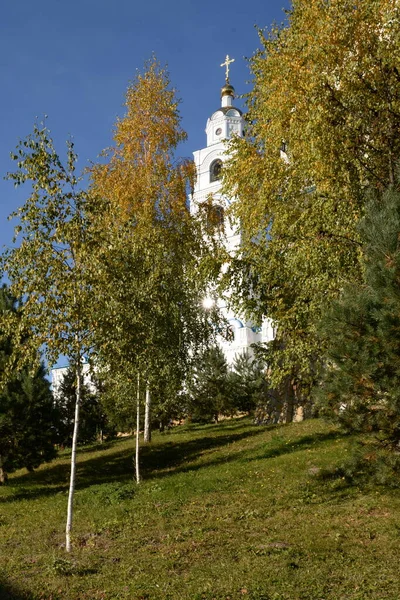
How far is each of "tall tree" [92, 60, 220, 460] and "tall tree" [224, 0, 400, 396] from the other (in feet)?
8.01

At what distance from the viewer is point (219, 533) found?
35.6 ft

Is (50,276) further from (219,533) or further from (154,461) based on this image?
(154,461)

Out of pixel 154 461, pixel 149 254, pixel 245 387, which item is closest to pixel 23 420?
pixel 154 461

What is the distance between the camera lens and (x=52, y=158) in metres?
12.3

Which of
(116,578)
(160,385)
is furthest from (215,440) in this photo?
(116,578)

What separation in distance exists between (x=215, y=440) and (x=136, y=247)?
1027 cm

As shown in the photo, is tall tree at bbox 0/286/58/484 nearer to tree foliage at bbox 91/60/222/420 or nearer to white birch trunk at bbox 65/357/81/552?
tree foliage at bbox 91/60/222/420

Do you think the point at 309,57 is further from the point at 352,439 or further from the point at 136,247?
the point at 352,439

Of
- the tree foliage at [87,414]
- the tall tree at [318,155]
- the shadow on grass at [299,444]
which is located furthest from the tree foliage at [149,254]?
the tree foliage at [87,414]

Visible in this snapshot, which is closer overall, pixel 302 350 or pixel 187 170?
pixel 302 350

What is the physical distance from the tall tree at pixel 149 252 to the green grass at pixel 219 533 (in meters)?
3.41

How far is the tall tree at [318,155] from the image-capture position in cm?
1348

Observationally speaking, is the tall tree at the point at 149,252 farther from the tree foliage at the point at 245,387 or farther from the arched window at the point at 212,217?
the tree foliage at the point at 245,387

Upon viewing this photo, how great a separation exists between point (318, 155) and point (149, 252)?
296 inches
